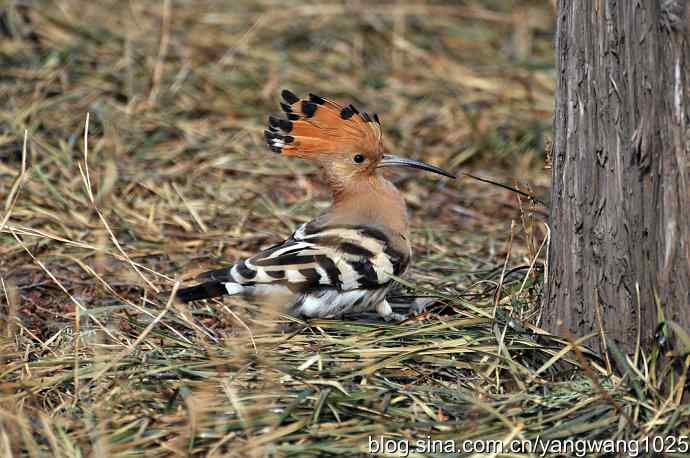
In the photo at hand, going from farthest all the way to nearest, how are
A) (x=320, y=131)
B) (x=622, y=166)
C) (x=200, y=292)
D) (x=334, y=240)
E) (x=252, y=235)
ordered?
(x=252, y=235), (x=320, y=131), (x=334, y=240), (x=200, y=292), (x=622, y=166)

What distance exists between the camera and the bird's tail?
2.72 meters

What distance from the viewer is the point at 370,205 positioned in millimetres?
3207

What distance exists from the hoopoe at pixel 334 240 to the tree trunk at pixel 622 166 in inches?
25.4

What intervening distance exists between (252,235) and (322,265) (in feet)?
2.93

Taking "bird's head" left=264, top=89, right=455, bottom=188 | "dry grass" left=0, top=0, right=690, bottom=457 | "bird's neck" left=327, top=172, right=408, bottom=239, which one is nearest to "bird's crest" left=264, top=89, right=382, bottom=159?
"bird's head" left=264, top=89, right=455, bottom=188

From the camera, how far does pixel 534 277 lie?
276 centimetres

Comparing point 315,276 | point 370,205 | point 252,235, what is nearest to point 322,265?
point 315,276

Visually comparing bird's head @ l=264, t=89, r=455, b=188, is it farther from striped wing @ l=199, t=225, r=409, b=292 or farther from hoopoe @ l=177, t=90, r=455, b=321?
striped wing @ l=199, t=225, r=409, b=292

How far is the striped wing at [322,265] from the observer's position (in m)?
2.78

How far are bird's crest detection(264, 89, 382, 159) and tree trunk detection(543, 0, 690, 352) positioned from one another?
939 millimetres

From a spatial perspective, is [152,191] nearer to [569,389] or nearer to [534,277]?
[534,277]

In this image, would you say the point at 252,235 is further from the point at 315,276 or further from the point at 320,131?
the point at 315,276

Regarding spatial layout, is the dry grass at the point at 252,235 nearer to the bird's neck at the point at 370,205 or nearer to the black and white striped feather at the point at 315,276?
the black and white striped feather at the point at 315,276

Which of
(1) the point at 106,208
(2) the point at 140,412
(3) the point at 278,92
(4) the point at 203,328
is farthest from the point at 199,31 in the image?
(2) the point at 140,412
